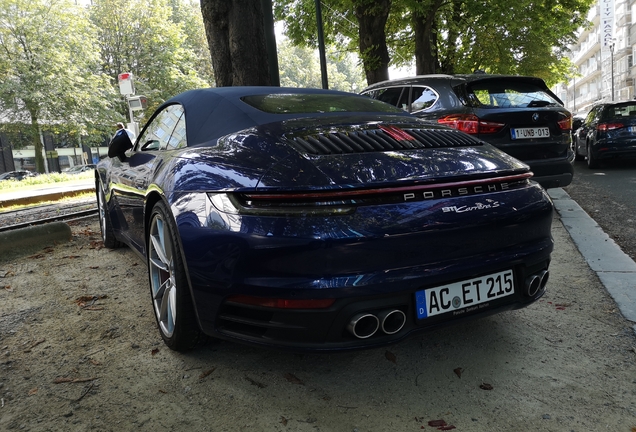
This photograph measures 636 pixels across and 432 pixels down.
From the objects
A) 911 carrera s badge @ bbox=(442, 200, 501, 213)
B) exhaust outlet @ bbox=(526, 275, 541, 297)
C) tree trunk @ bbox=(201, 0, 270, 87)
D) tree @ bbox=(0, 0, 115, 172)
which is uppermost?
tree @ bbox=(0, 0, 115, 172)

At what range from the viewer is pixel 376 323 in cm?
212

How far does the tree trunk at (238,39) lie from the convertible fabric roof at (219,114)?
145 inches

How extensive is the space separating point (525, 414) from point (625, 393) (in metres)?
0.49

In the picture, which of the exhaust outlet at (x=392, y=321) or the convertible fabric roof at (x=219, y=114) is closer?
the exhaust outlet at (x=392, y=321)

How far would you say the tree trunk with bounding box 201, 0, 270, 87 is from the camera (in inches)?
270

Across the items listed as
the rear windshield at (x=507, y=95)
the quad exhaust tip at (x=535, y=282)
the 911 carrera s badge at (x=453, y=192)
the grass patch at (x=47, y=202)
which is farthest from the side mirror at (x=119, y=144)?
the grass patch at (x=47, y=202)

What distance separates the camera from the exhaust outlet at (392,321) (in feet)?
6.92

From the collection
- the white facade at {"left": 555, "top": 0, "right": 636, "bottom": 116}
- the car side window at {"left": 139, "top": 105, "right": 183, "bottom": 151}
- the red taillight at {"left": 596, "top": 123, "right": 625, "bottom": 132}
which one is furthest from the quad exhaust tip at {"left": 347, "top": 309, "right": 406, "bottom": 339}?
the white facade at {"left": 555, "top": 0, "right": 636, "bottom": 116}

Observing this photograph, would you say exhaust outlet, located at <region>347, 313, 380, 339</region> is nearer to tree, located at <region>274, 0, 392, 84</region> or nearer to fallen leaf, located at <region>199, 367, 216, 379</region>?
fallen leaf, located at <region>199, 367, 216, 379</region>

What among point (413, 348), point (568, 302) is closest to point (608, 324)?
point (568, 302)

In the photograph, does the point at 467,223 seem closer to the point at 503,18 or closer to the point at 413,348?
the point at 413,348

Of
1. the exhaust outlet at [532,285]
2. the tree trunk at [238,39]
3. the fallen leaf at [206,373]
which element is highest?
the tree trunk at [238,39]

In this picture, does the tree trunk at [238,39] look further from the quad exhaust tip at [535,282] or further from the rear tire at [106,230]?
the quad exhaust tip at [535,282]

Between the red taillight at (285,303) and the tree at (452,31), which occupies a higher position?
the tree at (452,31)
